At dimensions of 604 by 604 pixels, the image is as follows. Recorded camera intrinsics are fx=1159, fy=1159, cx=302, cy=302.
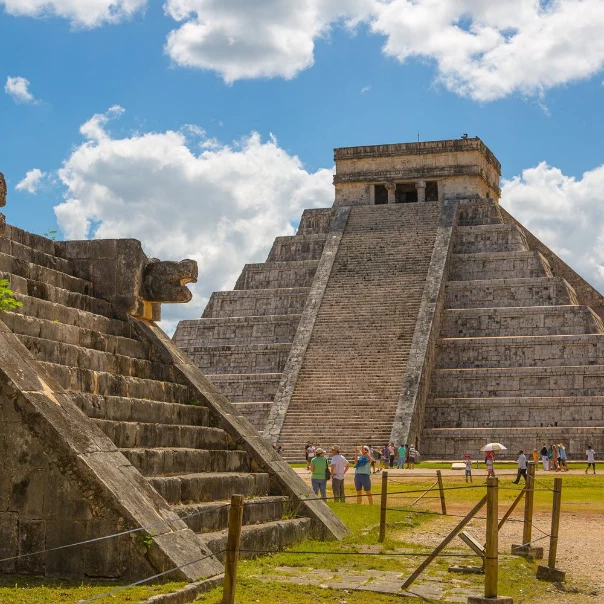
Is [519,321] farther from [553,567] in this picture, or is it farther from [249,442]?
[553,567]

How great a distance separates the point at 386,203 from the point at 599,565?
36.4 meters

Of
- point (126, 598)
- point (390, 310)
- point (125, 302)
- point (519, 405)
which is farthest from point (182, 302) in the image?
point (390, 310)

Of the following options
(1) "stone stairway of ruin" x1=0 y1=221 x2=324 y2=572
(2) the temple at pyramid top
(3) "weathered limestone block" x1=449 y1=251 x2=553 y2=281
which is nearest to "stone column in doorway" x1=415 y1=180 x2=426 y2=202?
(2) the temple at pyramid top

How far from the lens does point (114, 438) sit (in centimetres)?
1002

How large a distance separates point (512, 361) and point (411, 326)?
3.50 m

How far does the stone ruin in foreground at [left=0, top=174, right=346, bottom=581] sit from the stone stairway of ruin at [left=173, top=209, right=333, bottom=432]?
23.9 meters

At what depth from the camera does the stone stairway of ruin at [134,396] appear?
33.3 feet

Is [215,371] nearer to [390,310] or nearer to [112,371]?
[390,310]

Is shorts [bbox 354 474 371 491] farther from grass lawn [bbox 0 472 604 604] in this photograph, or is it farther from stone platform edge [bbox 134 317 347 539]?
stone platform edge [bbox 134 317 347 539]

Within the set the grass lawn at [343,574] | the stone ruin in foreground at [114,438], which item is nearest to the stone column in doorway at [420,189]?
the grass lawn at [343,574]

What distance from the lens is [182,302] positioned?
13.2 meters

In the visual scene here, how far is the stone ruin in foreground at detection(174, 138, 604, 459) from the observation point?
35094mm

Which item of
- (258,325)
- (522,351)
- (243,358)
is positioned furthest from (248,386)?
(522,351)

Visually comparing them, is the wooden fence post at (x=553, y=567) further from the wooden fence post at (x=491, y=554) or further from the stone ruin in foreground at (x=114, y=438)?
the stone ruin in foreground at (x=114, y=438)
